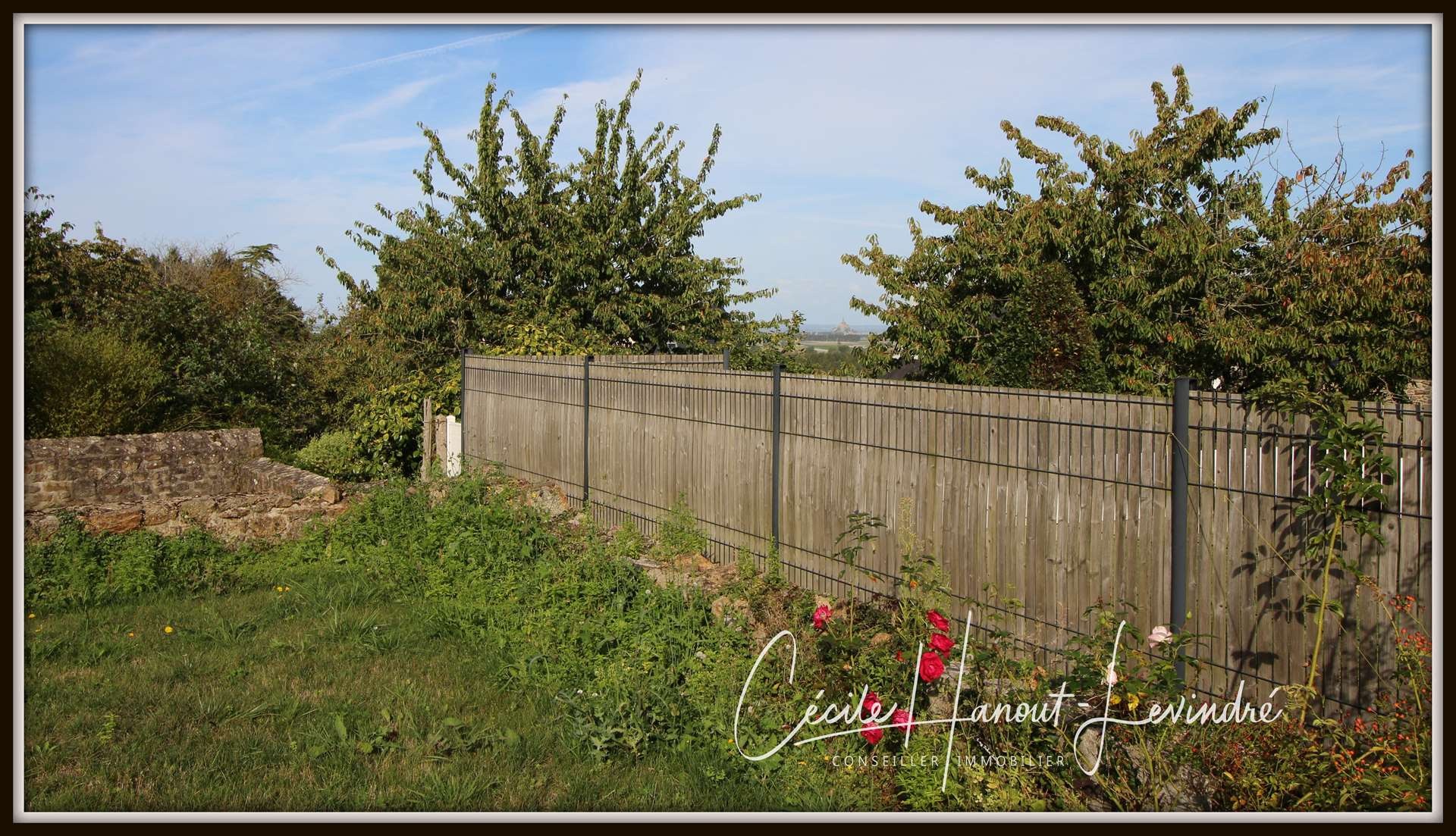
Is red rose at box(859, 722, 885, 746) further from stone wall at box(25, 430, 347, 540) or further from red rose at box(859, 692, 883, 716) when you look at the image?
stone wall at box(25, 430, 347, 540)

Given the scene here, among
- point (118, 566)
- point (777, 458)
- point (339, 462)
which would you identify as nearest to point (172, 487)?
point (339, 462)

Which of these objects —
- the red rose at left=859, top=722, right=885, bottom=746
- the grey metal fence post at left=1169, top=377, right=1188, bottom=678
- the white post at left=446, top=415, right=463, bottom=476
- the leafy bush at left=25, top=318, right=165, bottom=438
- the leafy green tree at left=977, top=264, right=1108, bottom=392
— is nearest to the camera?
the red rose at left=859, top=722, right=885, bottom=746

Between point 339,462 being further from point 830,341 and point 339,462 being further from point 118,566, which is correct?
point 830,341

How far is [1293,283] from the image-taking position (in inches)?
505

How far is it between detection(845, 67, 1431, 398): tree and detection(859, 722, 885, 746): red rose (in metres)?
7.00

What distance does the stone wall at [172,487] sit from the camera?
9.15 metres

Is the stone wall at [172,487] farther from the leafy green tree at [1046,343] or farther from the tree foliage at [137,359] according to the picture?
the leafy green tree at [1046,343]

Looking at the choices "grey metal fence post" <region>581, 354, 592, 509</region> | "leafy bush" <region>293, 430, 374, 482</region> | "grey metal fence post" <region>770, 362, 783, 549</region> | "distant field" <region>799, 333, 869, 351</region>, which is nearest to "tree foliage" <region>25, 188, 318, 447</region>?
"leafy bush" <region>293, 430, 374, 482</region>

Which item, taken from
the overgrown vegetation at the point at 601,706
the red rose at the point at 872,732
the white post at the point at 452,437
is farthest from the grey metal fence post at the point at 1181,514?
the white post at the point at 452,437

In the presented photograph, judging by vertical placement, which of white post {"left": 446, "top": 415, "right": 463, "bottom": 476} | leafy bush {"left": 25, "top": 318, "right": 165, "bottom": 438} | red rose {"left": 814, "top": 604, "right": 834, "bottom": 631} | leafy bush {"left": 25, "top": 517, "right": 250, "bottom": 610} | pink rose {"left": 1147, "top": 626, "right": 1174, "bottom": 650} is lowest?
leafy bush {"left": 25, "top": 517, "right": 250, "bottom": 610}

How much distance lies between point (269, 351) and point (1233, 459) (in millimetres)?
14247

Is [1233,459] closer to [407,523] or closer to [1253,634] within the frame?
[1253,634]

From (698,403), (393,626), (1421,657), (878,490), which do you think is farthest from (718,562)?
(1421,657)

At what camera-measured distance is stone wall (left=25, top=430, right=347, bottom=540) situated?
9148 mm
